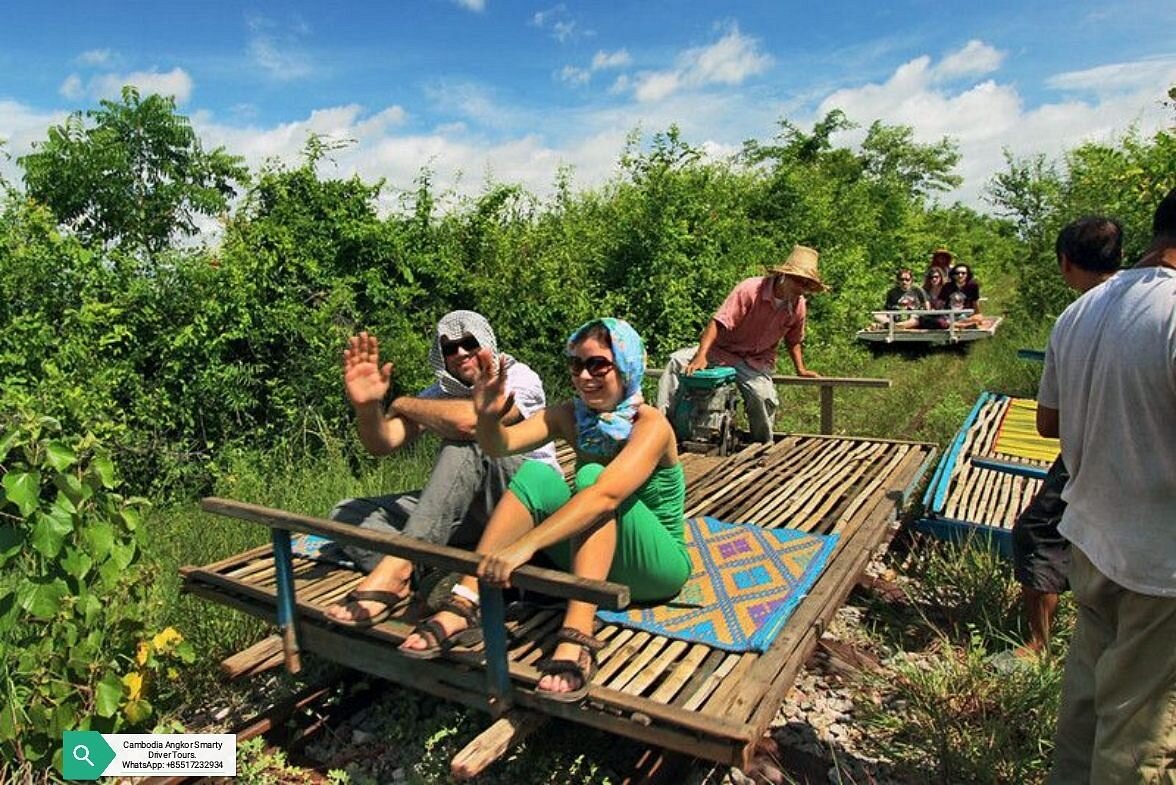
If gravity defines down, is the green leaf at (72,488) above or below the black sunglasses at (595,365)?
below

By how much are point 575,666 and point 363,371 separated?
1.35 metres

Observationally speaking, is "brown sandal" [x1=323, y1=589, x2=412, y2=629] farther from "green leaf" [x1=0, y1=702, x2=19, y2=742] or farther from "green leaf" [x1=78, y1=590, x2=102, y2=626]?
"green leaf" [x1=0, y1=702, x2=19, y2=742]

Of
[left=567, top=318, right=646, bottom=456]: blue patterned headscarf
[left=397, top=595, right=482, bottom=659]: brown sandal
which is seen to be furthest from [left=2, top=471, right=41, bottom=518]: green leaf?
[left=567, top=318, right=646, bottom=456]: blue patterned headscarf

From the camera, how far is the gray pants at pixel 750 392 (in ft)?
20.2

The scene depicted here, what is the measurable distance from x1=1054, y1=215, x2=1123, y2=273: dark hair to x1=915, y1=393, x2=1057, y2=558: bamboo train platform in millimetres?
1829

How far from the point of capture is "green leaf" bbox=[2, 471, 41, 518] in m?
2.15

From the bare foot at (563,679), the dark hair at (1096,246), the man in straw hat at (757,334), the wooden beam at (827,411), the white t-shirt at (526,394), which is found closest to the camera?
the bare foot at (563,679)

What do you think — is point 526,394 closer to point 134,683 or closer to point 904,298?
point 134,683

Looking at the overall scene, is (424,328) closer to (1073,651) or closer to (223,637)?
(223,637)

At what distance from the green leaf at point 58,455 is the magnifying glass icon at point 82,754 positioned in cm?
99

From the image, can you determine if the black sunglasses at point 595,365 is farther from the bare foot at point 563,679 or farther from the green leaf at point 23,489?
the green leaf at point 23,489

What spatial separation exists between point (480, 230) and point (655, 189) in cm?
234

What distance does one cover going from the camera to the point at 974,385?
33.4 feet

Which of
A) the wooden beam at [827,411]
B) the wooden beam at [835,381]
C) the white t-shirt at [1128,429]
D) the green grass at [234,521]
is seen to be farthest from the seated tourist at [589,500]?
the wooden beam at [827,411]
